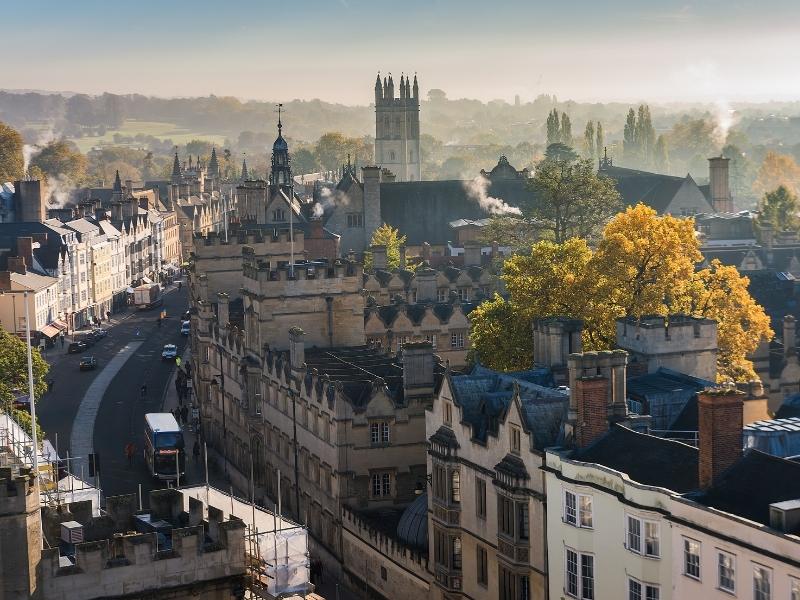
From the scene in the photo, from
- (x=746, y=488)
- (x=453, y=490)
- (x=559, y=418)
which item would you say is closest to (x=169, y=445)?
(x=453, y=490)

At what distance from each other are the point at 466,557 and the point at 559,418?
697 centimetres

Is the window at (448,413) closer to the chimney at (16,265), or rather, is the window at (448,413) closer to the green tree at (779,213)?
the chimney at (16,265)

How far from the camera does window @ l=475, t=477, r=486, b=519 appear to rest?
5469 cm

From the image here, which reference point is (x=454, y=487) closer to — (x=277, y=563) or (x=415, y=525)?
(x=415, y=525)

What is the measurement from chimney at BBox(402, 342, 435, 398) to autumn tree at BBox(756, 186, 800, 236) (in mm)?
87946

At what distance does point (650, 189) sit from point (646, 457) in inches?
4801

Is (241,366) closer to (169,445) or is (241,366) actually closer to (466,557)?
(169,445)

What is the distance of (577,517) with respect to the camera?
1900 inches

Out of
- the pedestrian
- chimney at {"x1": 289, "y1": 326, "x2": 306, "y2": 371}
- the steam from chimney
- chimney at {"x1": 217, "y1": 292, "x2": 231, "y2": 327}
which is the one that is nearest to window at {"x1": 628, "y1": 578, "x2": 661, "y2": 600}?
chimney at {"x1": 289, "y1": 326, "x2": 306, "y2": 371}

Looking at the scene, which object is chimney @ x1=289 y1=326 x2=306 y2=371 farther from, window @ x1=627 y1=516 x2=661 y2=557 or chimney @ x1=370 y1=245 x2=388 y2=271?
chimney @ x1=370 y1=245 x2=388 y2=271

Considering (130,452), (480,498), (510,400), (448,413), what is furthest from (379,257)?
(510,400)

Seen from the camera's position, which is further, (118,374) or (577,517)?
(118,374)

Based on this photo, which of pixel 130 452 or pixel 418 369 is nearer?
pixel 418 369

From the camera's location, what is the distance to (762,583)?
40.7 m
